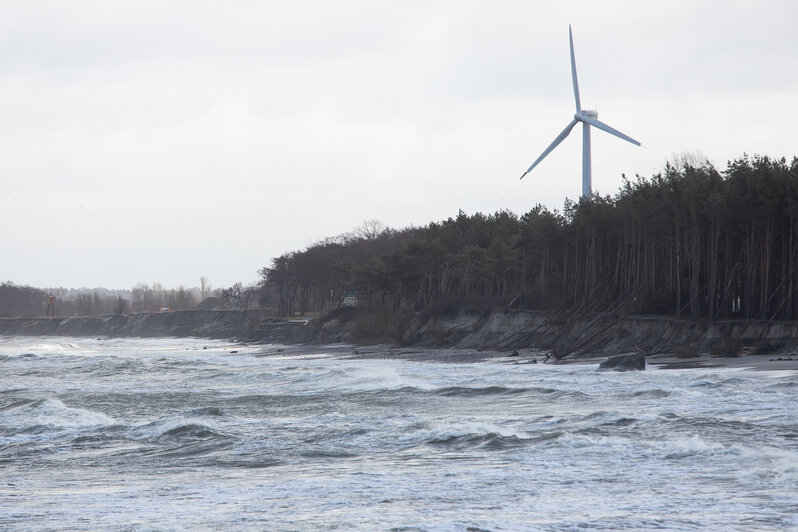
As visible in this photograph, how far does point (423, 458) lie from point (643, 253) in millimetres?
50418

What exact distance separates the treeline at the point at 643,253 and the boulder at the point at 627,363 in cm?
1220

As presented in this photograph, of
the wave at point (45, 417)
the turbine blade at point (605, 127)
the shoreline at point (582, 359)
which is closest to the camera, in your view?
the wave at point (45, 417)

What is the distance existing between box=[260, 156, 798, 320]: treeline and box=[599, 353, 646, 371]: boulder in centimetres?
1220

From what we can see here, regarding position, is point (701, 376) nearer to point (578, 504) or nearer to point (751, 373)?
point (751, 373)

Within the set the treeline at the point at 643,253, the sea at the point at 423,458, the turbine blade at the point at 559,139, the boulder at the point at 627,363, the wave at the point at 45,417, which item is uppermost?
the turbine blade at the point at 559,139

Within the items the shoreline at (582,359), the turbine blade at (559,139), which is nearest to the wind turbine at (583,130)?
the turbine blade at (559,139)

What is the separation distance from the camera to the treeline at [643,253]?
49094mm

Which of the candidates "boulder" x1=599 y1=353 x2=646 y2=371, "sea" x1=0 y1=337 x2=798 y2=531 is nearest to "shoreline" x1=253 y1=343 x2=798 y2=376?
"boulder" x1=599 y1=353 x2=646 y2=371

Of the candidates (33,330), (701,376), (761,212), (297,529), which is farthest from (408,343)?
(33,330)

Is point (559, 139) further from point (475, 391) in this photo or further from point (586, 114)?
point (475, 391)

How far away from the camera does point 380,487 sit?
1414 centimetres

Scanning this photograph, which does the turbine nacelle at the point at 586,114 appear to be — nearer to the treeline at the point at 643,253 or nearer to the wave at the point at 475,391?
the treeline at the point at 643,253

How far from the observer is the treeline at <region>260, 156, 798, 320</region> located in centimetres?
4909

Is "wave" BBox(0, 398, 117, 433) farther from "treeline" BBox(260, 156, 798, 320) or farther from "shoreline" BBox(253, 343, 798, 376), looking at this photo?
"treeline" BBox(260, 156, 798, 320)
